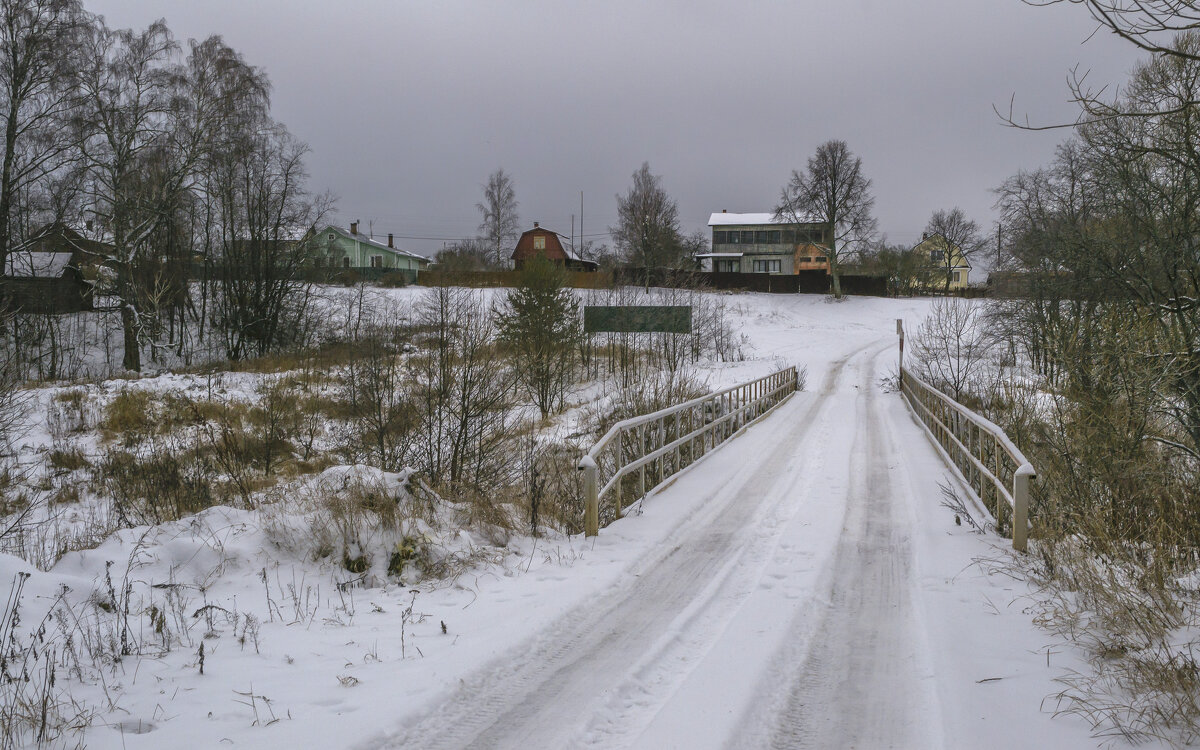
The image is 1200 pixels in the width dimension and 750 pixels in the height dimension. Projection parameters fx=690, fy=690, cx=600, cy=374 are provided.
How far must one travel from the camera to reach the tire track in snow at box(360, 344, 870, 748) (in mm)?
3648

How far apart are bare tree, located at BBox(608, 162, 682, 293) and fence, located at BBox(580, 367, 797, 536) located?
159 feet

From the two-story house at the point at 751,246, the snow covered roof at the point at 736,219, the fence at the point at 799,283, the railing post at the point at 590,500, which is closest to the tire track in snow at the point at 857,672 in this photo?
the railing post at the point at 590,500

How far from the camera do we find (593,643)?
4754mm

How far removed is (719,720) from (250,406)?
2160 centimetres

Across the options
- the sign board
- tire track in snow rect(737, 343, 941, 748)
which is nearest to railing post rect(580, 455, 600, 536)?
tire track in snow rect(737, 343, 941, 748)

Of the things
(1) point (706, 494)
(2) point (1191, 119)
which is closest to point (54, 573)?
(1) point (706, 494)

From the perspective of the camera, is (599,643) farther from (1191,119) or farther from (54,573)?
(1191,119)

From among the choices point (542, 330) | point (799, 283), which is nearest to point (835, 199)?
point (799, 283)

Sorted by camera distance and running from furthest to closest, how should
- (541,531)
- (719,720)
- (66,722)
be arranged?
(541,531) → (719,720) → (66,722)

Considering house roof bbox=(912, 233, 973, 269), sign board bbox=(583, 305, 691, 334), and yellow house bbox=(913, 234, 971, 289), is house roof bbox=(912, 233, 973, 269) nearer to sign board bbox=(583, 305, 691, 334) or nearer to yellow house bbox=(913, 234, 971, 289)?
yellow house bbox=(913, 234, 971, 289)

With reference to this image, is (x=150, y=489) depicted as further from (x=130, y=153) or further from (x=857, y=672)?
(x=130, y=153)

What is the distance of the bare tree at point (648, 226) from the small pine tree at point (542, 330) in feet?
133

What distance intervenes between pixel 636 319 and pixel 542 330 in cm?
861

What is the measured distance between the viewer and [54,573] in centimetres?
514
